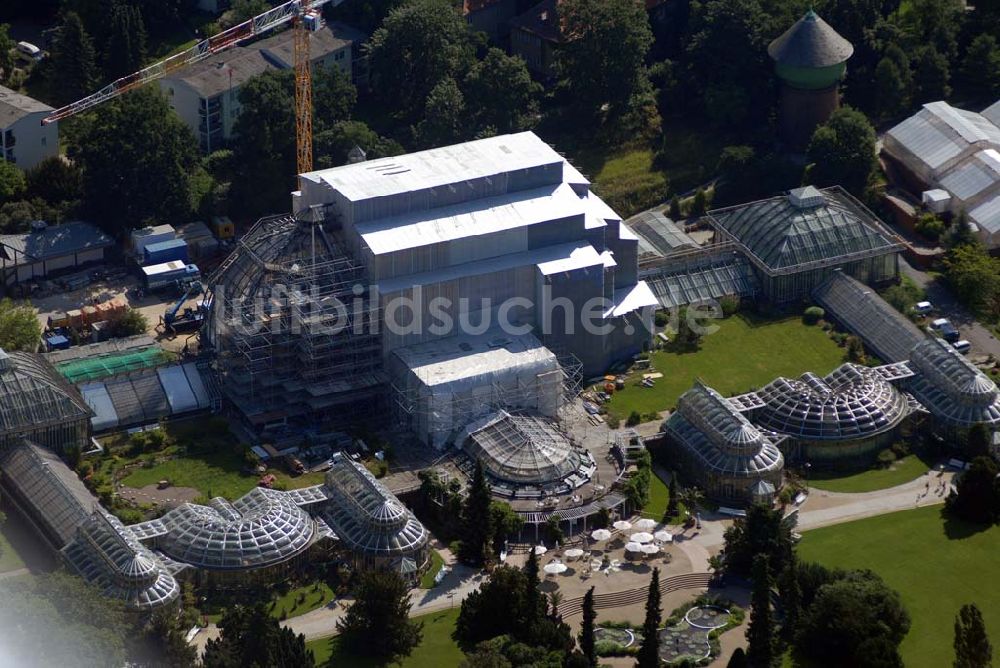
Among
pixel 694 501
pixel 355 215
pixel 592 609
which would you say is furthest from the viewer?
pixel 355 215

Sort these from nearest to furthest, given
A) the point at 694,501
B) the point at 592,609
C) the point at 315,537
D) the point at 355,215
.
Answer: the point at 592,609
the point at 315,537
the point at 694,501
the point at 355,215

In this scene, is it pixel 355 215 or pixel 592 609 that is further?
pixel 355 215

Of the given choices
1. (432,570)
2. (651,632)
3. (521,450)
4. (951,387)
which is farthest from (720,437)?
(651,632)

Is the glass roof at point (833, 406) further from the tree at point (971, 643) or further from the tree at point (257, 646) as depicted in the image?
the tree at point (257, 646)

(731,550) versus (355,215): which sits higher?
(355,215)

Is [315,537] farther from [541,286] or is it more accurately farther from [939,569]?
[939,569]

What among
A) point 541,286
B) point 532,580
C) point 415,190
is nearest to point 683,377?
point 541,286

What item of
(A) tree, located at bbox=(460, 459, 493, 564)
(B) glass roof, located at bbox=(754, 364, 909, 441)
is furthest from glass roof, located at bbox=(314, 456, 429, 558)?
(B) glass roof, located at bbox=(754, 364, 909, 441)

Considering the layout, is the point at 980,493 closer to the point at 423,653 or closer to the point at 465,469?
the point at 465,469
